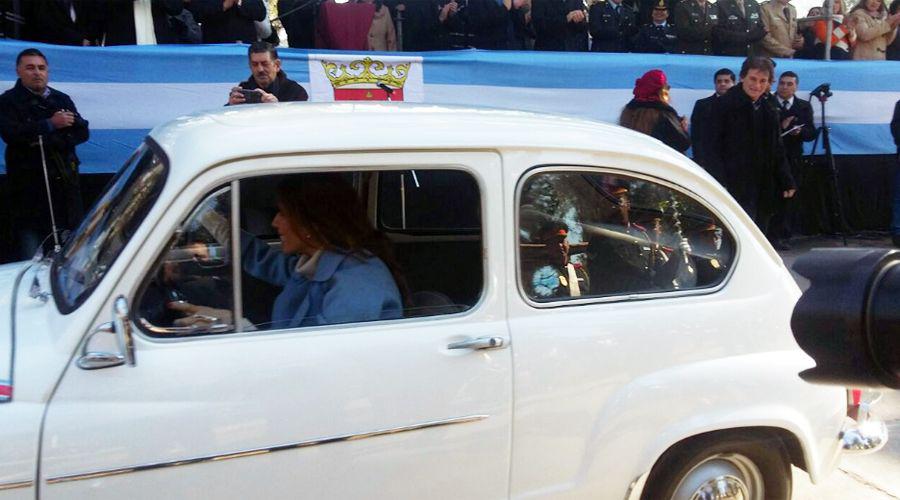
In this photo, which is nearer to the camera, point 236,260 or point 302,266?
point 236,260

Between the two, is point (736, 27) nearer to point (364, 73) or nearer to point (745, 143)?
point (745, 143)

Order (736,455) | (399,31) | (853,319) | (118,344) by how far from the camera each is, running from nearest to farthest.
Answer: (853,319) < (118,344) < (736,455) < (399,31)

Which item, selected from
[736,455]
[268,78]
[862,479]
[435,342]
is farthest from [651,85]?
[435,342]

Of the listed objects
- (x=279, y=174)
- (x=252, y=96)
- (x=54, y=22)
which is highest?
(x=54, y=22)

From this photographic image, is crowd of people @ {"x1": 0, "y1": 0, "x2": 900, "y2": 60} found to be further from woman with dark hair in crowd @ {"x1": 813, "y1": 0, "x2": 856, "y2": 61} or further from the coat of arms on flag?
the coat of arms on flag

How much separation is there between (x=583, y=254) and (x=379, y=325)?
0.76 meters

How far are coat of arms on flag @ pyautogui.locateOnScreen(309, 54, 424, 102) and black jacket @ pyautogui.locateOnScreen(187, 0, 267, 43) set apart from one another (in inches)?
44.8

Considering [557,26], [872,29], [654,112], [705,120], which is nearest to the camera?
[654,112]

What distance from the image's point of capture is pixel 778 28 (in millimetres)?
9602

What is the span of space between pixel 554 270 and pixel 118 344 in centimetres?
133

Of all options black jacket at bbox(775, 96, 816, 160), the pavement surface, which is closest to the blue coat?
the pavement surface

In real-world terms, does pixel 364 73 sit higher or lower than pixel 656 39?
lower

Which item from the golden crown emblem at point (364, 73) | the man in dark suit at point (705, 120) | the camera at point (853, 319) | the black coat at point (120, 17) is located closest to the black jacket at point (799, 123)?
the man in dark suit at point (705, 120)

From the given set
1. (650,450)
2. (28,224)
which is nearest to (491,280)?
(650,450)
